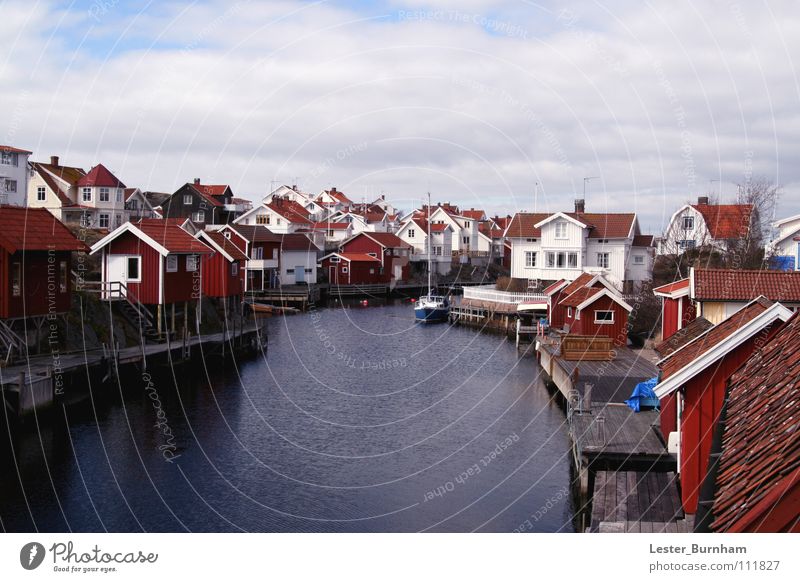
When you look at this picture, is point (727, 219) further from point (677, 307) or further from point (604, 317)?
point (677, 307)

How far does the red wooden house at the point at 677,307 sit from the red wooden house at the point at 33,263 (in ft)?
66.4

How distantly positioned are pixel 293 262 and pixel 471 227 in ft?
116

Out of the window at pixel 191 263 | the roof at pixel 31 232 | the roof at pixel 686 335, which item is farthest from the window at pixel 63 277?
the roof at pixel 686 335

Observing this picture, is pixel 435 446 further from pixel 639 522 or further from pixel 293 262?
pixel 293 262

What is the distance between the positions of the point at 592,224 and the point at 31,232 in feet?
129

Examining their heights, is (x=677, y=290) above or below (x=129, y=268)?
below

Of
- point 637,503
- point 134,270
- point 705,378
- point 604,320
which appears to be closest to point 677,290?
point 637,503

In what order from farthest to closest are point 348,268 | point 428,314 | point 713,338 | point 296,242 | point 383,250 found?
point 383,250, point 348,268, point 296,242, point 428,314, point 713,338

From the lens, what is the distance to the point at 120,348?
3281cm

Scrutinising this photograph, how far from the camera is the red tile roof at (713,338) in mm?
14383

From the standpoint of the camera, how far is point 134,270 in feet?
118

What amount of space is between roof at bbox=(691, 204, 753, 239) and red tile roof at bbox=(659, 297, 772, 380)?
2715 cm

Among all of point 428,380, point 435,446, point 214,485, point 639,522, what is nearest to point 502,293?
point 428,380

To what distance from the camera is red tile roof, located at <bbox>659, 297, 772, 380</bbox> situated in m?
14.4
